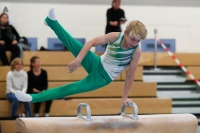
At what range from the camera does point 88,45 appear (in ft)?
14.6

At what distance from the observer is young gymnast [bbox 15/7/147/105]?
454 cm

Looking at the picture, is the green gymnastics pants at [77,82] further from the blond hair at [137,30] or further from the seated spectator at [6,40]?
the seated spectator at [6,40]

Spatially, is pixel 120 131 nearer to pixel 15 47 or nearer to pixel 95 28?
pixel 15 47

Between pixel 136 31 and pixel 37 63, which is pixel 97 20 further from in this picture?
pixel 136 31

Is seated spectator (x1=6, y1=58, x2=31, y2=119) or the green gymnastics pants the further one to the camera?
seated spectator (x1=6, y1=58, x2=31, y2=119)

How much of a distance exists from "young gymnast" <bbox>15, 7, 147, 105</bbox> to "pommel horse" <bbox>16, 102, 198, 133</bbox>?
28cm

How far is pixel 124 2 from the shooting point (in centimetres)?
1019

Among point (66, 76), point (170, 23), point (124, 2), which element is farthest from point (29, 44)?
point (170, 23)

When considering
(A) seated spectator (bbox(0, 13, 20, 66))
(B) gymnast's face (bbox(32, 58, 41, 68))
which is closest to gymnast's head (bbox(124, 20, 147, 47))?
(B) gymnast's face (bbox(32, 58, 41, 68))

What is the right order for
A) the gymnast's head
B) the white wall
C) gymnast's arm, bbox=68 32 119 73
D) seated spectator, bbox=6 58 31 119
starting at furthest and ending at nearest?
the white wall, seated spectator, bbox=6 58 31 119, the gymnast's head, gymnast's arm, bbox=68 32 119 73

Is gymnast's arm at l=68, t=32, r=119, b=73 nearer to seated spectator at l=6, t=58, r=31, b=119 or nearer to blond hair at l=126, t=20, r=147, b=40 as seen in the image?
blond hair at l=126, t=20, r=147, b=40

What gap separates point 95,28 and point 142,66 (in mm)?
1682

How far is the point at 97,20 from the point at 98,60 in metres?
5.40

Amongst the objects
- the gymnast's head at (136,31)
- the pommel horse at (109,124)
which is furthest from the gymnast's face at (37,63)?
the gymnast's head at (136,31)
